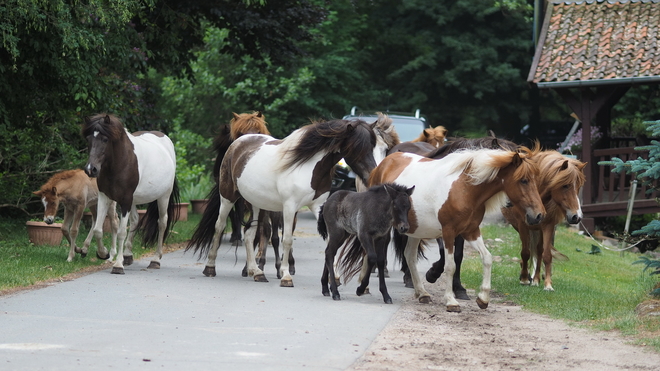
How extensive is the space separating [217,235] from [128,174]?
4.69ft

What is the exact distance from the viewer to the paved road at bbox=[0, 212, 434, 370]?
21.1 feet

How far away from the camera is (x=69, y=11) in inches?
498

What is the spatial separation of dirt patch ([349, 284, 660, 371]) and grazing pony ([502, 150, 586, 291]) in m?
1.86

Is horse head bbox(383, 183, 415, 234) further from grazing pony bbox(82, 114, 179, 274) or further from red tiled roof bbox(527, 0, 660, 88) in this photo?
red tiled roof bbox(527, 0, 660, 88)

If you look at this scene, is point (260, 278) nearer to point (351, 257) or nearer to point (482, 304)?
point (351, 257)

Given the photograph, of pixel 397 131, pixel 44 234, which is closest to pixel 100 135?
pixel 44 234

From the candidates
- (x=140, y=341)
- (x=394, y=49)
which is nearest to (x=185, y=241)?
(x=140, y=341)

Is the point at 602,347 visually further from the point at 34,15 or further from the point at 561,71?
the point at 561,71

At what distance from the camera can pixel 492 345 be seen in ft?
24.8

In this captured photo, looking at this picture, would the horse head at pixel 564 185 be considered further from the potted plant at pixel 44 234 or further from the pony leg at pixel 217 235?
the potted plant at pixel 44 234

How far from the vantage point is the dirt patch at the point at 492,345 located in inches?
265

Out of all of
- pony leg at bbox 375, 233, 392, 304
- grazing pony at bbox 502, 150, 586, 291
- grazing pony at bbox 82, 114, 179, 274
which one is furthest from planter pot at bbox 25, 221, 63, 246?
grazing pony at bbox 502, 150, 586, 291

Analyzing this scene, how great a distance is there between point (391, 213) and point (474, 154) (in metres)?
1.12

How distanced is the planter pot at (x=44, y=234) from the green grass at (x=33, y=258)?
0.12 m
